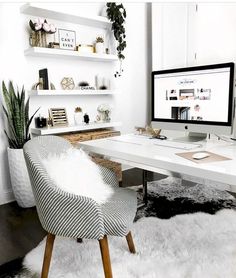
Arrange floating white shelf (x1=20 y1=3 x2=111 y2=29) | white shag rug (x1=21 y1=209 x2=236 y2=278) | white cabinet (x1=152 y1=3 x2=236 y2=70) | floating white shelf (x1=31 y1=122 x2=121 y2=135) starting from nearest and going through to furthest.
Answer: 1. white shag rug (x1=21 y1=209 x2=236 y2=278)
2. floating white shelf (x1=20 y1=3 x2=111 y2=29)
3. floating white shelf (x1=31 y1=122 x2=121 y2=135)
4. white cabinet (x1=152 y1=3 x2=236 y2=70)

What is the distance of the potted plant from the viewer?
7.93ft

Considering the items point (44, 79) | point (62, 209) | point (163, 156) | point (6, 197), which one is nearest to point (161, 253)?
point (163, 156)

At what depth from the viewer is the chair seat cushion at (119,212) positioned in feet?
4.14

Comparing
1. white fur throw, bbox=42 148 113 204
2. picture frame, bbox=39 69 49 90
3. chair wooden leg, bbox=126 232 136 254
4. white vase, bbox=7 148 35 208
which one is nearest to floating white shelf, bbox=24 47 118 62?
picture frame, bbox=39 69 49 90

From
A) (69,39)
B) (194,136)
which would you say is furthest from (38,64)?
(194,136)

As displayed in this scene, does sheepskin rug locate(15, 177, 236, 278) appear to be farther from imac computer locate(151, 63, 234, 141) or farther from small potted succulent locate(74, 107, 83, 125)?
small potted succulent locate(74, 107, 83, 125)

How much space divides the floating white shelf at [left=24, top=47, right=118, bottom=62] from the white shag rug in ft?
5.70

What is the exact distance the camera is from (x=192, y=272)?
1470mm

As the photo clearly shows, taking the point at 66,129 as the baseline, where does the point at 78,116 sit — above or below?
above

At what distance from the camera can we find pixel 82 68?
10.3 ft

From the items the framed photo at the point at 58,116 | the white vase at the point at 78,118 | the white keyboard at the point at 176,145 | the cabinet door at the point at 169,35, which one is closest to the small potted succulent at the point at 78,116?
the white vase at the point at 78,118

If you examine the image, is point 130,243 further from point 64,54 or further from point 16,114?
point 64,54

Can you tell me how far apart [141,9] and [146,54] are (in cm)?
58

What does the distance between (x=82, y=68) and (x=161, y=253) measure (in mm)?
2244
